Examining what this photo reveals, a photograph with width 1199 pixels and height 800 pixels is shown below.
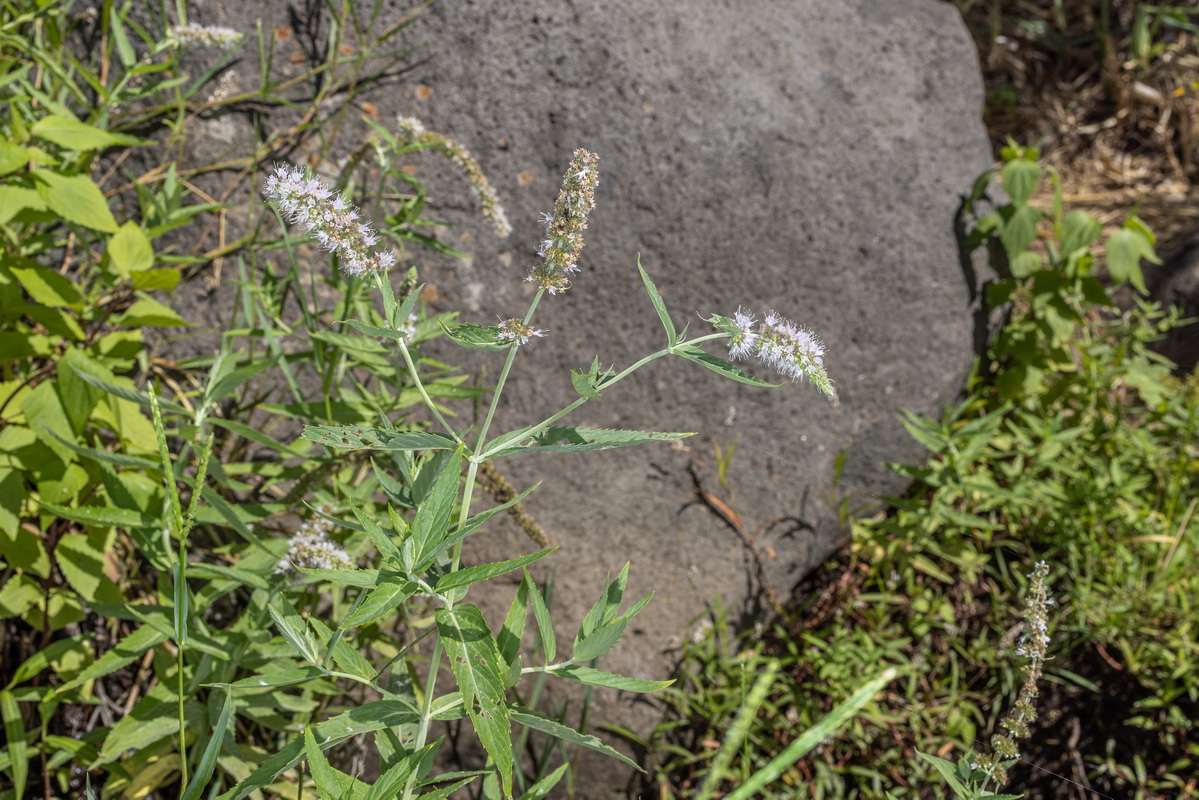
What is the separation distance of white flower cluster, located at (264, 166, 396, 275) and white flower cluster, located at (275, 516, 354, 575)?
1.50ft

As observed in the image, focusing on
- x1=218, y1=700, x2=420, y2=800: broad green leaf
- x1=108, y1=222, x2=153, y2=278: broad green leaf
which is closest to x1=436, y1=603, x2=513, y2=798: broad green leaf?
x1=218, y1=700, x2=420, y2=800: broad green leaf

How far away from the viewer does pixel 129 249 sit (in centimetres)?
200

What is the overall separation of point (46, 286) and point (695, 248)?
1.82 meters

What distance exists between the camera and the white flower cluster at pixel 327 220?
4.20 ft

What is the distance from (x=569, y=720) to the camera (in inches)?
101

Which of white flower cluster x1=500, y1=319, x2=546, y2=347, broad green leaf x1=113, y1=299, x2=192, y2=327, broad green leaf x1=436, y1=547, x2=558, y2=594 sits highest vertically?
white flower cluster x1=500, y1=319, x2=546, y2=347

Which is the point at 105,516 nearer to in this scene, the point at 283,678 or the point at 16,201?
the point at 283,678

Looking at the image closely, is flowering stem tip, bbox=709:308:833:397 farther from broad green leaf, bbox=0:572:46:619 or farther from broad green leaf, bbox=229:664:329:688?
broad green leaf, bbox=0:572:46:619

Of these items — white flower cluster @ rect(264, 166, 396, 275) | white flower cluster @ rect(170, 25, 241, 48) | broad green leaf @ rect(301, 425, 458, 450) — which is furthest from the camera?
white flower cluster @ rect(170, 25, 241, 48)

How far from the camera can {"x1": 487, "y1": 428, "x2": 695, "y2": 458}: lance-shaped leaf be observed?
48.1 inches

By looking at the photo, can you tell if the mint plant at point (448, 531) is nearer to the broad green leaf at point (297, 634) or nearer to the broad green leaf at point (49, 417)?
the broad green leaf at point (297, 634)

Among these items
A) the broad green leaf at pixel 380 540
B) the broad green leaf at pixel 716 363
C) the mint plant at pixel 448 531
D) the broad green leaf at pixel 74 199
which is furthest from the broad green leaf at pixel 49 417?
the broad green leaf at pixel 716 363

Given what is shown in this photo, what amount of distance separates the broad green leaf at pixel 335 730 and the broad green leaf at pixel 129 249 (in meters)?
1.29

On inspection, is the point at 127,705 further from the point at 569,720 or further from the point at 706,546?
the point at 706,546
